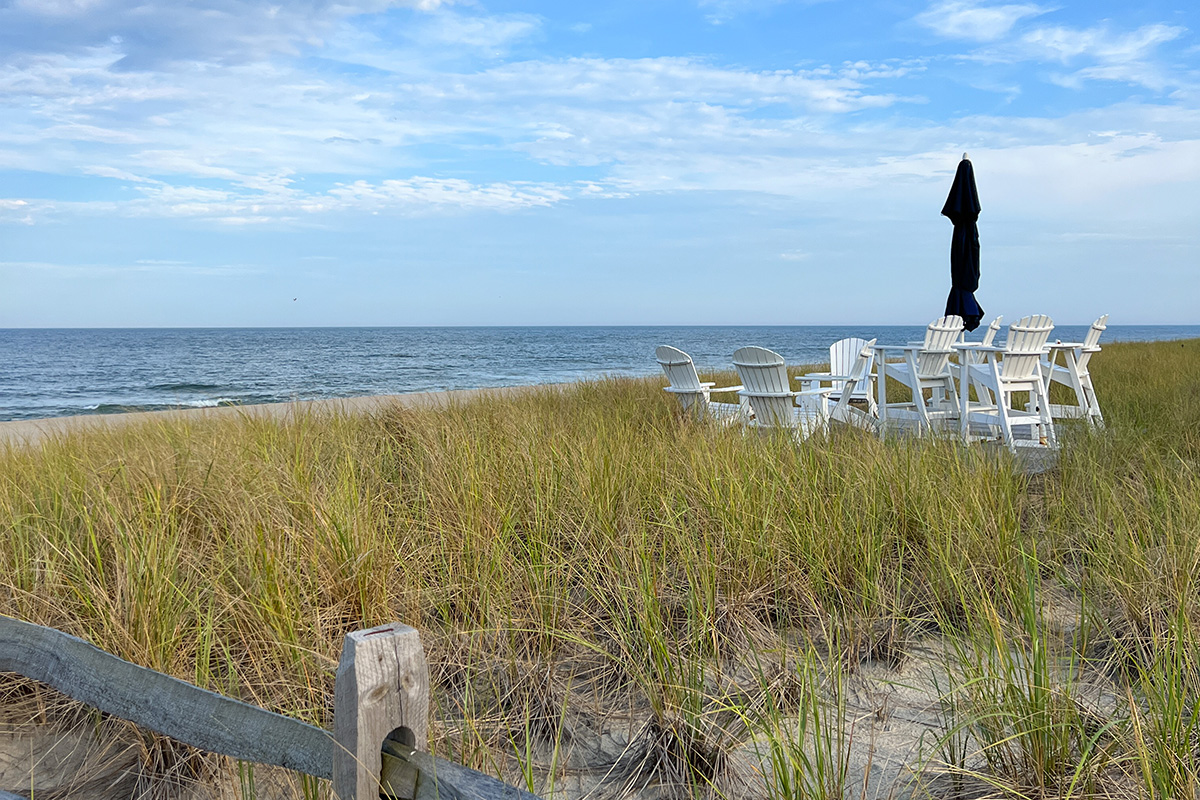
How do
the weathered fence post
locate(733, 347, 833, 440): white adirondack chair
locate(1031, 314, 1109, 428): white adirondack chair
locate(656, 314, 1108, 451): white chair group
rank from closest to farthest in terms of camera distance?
the weathered fence post → locate(733, 347, 833, 440): white adirondack chair → locate(656, 314, 1108, 451): white chair group → locate(1031, 314, 1109, 428): white adirondack chair

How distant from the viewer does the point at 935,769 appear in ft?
5.99

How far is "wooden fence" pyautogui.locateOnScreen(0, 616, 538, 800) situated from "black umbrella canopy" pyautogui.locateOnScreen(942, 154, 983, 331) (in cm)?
721

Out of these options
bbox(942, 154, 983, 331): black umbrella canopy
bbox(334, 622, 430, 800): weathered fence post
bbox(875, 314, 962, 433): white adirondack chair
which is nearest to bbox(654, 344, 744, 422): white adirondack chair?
bbox(875, 314, 962, 433): white adirondack chair

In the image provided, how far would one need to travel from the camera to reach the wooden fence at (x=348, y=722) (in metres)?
1.23

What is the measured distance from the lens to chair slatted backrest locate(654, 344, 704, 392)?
5902mm

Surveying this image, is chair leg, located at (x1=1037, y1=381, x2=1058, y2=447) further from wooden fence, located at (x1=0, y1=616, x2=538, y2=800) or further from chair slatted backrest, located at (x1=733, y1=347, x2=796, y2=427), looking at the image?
wooden fence, located at (x1=0, y1=616, x2=538, y2=800)

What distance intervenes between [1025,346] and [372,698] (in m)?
5.93

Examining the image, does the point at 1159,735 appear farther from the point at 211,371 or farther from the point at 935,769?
the point at 211,371

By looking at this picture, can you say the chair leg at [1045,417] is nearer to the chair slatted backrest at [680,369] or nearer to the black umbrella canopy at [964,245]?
the black umbrella canopy at [964,245]

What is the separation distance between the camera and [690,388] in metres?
5.99

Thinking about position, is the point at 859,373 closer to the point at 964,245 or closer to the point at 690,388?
the point at 690,388

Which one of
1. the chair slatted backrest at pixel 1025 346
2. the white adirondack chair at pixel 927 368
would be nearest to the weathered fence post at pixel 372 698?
the white adirondack chair at pixel 927 368

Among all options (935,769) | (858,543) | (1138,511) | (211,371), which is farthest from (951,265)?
(211,371)

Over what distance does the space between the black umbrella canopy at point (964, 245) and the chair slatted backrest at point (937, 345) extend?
92 centimetres
